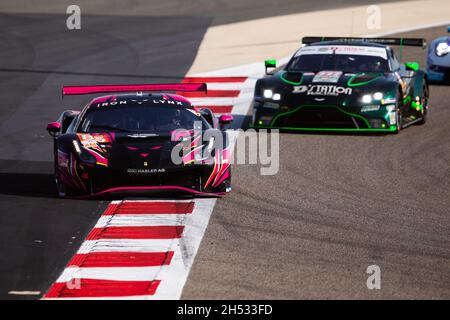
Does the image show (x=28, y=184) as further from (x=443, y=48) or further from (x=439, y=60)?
(x=439, y=60)

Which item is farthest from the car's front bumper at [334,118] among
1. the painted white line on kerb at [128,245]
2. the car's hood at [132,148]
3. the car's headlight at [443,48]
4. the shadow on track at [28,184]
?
the painted white line on kerb at [128,245]

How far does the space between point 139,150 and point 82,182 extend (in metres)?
0.69

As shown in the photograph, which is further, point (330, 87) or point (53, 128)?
point (330, 87)

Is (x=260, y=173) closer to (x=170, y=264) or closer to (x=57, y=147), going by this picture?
(x=57, y=147)

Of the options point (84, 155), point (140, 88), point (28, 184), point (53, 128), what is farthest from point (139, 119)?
point (28, 184)

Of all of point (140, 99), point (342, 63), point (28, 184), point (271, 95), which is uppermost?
point (140, 99)

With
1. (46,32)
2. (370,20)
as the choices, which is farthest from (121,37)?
(370,20)

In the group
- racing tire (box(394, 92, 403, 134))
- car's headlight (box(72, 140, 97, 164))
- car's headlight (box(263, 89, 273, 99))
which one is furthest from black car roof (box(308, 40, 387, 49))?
car's headlight (box(72, 140, 97, 164))

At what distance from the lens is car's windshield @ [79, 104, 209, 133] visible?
13031mm

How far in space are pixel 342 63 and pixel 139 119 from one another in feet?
16.9

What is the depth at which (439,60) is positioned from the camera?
21.1 meters

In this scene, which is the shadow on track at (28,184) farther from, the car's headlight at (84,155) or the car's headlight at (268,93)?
the car's headlight at (268,93)

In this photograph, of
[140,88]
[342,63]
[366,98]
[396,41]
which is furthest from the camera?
[396,41]

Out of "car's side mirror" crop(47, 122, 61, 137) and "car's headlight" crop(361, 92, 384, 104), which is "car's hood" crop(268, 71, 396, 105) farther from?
"car's side mirror" crop(47, 122, 61, 137)
